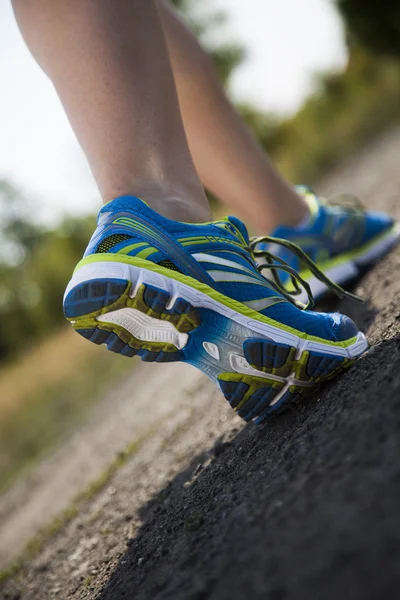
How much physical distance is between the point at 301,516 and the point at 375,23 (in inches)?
439

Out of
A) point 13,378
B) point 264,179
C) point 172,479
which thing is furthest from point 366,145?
point 172,479

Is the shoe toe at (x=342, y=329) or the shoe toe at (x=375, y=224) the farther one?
the shoe toe at (x=375, y=224)

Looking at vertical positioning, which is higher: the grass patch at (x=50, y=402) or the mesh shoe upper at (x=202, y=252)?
the mesh shoe upper at (x=202, y=252)

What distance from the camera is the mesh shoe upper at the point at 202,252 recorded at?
1.10 meters

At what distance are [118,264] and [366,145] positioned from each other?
27.2 ft

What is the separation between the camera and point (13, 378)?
7844 millimetres

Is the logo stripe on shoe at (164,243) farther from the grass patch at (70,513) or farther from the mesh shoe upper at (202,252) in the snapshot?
the grass patch at (70,513)

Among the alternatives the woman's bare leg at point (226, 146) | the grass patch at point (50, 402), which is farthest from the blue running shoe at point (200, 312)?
the grass patch at point (50, 402)

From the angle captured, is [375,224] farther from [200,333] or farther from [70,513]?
[70,513]

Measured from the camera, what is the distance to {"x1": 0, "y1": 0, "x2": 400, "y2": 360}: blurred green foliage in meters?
9.70

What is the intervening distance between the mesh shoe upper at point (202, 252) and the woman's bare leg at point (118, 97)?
2.9 inches

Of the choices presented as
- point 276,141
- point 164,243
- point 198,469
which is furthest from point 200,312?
point 276,141

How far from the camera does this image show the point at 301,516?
71 centimetres

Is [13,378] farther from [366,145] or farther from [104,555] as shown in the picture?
[104,555]
